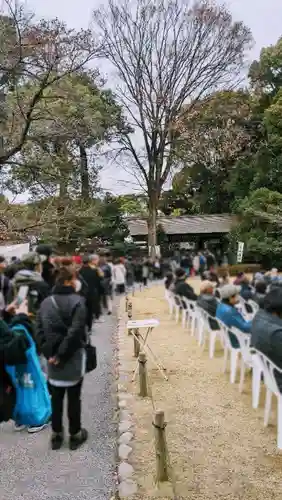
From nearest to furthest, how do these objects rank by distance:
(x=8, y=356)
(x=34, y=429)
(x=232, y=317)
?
(x=8, y=356), (x=34, y=429), (x=232, y=317)

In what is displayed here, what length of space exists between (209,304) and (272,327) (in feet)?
5.59

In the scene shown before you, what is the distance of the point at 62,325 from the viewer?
3150mm

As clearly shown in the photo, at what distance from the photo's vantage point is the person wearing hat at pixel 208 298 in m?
4.02

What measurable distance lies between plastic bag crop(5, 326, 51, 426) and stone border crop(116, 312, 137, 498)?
0.73 metres

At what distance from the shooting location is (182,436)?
12.9 ft

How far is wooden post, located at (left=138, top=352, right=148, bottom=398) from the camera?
4.57 m

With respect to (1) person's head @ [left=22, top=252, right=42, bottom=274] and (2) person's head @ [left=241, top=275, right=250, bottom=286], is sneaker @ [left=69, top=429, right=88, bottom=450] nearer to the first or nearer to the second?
(1) person's head @ [left=22, top=252, right=42, bottom=274]

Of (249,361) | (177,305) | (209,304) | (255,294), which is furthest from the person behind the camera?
(177,305)

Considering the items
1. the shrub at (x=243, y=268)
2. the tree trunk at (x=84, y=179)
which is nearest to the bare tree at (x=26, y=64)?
the tree trunk at (x=84, y=179)

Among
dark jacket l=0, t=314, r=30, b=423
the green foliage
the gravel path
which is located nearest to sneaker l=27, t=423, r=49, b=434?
the gravel path

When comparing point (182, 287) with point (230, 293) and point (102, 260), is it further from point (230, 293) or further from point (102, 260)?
point (102, 260)

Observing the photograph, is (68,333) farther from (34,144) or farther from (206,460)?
(34,144)

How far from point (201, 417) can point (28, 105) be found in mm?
5828

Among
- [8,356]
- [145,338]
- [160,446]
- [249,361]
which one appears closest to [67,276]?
[8,356]
